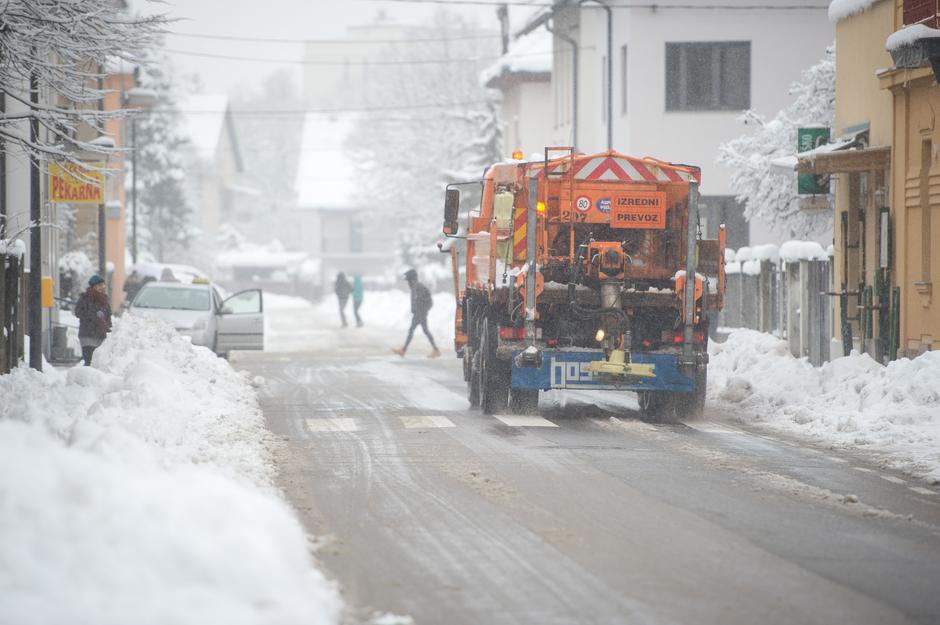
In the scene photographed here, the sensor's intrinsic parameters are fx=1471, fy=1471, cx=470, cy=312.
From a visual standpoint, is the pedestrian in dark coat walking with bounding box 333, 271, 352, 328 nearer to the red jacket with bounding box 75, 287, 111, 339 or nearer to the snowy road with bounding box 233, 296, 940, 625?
the red jacket with bounding box 75, 287, 111, 339

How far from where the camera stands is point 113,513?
6793 millimetres

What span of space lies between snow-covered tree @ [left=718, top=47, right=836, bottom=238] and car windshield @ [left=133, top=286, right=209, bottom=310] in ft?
36.7

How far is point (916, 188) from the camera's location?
18906 mm

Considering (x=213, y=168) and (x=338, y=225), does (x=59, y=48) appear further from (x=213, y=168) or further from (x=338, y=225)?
(x=338, y=225)

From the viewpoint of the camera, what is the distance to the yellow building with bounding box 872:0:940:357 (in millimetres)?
18438

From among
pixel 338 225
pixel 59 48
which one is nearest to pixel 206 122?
pixel 338 225

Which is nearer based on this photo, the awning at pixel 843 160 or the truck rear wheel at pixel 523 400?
the truck rear wheel at pixel 523 400

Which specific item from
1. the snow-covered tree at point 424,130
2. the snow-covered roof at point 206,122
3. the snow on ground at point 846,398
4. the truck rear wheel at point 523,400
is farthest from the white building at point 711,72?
the snow-covered roof at point 206,122

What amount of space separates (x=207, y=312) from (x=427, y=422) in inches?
507

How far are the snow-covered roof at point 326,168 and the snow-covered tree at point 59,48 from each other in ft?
280

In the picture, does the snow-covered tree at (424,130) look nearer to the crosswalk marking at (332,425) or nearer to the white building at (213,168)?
the white building at (213,168)

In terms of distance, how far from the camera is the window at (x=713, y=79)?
122 ft

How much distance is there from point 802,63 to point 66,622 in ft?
112

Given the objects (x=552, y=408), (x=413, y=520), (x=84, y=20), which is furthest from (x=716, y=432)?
(x=84, y=20)
